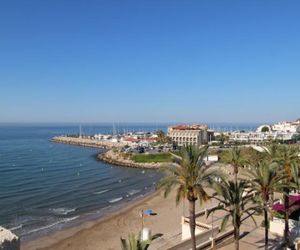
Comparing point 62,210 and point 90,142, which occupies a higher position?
point 90,142

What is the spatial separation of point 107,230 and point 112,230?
1.84 feet

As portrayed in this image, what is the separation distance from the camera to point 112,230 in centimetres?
3844

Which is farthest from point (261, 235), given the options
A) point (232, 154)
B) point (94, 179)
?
point (94, 179)

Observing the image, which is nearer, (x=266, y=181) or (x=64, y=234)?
(x=266, y=181)

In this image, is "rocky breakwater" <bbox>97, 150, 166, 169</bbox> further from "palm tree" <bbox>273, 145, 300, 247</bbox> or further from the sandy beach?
"palm tree" <bbox>273, 145, 300, 247</bbox>

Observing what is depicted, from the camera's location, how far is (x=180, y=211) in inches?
1770

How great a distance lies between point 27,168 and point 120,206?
42093 millimetres

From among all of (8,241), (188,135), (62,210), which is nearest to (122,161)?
(188,135)

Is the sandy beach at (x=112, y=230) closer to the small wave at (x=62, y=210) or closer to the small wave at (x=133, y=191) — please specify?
the small wave at (x=62, y=210)

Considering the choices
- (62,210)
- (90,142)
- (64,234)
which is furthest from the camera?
(90,142)

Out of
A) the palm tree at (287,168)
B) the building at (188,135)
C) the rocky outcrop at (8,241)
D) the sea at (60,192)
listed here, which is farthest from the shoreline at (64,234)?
the building at (188,135)

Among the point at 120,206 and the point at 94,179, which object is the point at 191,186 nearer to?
the point at 120,206

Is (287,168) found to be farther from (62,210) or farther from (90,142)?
(90,142)

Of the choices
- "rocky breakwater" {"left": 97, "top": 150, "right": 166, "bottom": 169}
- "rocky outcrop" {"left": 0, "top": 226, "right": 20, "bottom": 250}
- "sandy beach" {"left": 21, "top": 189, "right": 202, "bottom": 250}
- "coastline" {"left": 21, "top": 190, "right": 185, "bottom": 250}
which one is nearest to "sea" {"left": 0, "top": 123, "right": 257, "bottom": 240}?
"coastline" {"left": 21, "top": 190, "right": 185, "bottom": 250}
